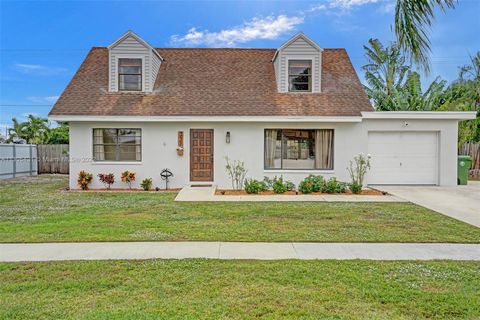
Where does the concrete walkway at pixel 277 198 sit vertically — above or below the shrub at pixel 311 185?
below

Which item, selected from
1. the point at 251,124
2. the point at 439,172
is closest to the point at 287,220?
the point at 251,124

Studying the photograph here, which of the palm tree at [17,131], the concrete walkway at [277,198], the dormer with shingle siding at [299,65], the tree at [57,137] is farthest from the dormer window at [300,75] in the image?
the palm tree at [17,131]

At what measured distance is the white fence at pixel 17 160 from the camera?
19250mm

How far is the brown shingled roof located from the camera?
47.0ft

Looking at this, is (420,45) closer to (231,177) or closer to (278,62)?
(231,177)

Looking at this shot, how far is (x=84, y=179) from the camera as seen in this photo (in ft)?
46.8

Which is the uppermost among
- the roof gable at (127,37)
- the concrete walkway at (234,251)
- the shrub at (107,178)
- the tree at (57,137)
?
the roof gable at (127,37)

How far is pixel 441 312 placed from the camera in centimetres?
379

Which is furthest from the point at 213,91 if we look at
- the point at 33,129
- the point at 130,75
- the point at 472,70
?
the point at 33,129

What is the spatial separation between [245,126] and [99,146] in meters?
5.89

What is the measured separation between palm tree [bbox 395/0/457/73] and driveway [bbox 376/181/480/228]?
561cm

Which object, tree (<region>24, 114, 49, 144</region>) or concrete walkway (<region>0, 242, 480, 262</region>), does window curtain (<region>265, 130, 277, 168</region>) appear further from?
tree (<region>24, 114, 49, 144</region>)

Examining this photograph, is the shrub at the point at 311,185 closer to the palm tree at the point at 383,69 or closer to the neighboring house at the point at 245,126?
the neighboring house at the point at 245,126

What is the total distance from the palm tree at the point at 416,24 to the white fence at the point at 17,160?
20558mm
